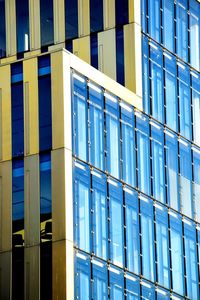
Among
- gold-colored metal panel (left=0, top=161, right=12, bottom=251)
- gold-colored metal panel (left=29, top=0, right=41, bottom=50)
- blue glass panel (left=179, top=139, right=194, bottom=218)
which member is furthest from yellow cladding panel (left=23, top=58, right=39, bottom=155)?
blue glass panel (left=179, top=139, right=194, bottom=218)

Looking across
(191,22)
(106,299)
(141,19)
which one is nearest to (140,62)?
(141,19)

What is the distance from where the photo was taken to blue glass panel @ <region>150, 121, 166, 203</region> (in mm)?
67438

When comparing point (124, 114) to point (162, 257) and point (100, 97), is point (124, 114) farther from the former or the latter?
point (162, 257)

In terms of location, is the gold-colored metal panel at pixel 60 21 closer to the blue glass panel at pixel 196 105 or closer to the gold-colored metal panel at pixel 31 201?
the blue glass panel at pixel 196 105

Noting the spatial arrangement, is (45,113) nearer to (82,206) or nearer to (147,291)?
(82,206)

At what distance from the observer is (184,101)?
71750mm

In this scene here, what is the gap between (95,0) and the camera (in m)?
69.3

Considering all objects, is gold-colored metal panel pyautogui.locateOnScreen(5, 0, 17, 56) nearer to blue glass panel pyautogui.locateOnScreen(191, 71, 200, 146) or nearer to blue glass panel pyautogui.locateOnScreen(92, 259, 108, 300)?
blue glass panel pyautogui.locateOnScreen(191, 71, 200, 146)

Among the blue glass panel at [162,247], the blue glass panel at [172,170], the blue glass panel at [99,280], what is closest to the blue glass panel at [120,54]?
the blue glass panel at [172,170]

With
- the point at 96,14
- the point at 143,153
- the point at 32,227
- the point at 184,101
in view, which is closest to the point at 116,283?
the point at 32,227

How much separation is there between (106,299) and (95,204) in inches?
151

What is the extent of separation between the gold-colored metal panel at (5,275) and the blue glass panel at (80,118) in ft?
16.4

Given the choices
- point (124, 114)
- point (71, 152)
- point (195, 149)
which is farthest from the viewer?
point (195, 149)

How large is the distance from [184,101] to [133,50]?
5.16 metres
